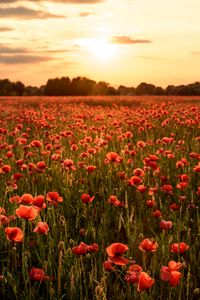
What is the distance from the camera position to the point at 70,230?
3.61 metres

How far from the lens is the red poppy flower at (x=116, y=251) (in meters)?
2.14

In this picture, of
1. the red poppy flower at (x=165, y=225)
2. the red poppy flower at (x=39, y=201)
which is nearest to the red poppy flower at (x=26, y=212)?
the red poppy flower at (x=39, y=201)

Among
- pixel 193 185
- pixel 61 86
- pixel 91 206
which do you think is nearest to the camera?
pixel 91 206

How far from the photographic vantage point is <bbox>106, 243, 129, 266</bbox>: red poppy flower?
2.14 meters

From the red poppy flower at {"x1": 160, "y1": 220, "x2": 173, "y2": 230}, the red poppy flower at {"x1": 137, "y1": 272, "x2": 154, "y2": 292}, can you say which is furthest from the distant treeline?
the red poppy flower at {"x1": 137, "y1": 272, "x2": 154, "y2": 292}

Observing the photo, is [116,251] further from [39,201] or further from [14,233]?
[39,201]

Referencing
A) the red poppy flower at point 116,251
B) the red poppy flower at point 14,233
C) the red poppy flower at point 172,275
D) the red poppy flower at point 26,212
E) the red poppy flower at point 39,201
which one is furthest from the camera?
the red poppy flower at point 39,201

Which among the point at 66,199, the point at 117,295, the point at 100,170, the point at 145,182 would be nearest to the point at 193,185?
the point at 145,182

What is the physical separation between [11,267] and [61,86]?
5770 cm

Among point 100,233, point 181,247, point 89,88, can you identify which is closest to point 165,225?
point 181,247

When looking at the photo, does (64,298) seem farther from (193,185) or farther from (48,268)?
(193,185)

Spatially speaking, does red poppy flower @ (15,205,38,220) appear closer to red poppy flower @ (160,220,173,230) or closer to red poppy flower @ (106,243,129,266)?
red poppy flower @ (106,243,129,266)

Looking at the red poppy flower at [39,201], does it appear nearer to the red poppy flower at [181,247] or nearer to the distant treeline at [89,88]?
the red poppy flower at [181,247]

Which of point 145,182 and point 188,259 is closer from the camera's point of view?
point 188,259
